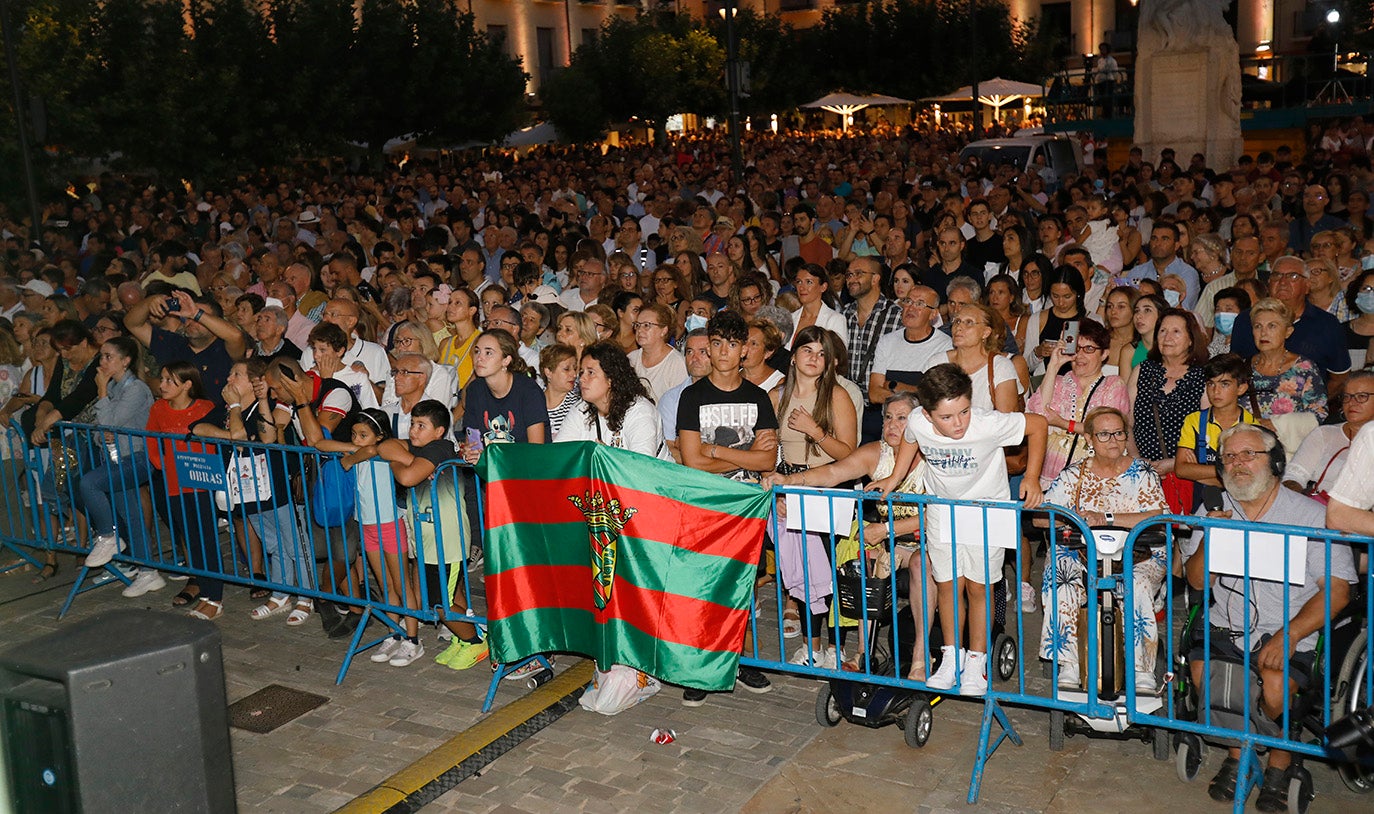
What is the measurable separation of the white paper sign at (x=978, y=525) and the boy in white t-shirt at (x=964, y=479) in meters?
0.01

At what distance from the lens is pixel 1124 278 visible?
34.3 ft

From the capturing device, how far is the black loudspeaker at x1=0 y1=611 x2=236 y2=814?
3707 millimetres

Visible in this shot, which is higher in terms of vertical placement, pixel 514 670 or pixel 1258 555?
pixel 1258 555

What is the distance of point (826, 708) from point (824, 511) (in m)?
0.98

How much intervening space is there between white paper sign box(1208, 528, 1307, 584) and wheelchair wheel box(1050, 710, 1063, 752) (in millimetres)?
1061

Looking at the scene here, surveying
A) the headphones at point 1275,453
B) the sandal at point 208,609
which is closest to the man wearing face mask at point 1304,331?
the headphones at point 1275,453

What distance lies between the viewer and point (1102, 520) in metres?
5.96

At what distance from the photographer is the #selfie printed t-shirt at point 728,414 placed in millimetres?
6836

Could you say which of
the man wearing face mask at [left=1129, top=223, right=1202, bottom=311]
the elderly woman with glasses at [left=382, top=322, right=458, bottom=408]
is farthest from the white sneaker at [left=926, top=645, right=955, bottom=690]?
the man wearing face mask at [left=1129, top=223, right=1202, bottom=311]

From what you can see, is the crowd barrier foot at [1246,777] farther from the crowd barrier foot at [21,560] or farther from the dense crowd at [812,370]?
the crowd barrier foot at [21,560]

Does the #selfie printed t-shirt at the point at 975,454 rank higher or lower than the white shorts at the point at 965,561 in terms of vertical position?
higher

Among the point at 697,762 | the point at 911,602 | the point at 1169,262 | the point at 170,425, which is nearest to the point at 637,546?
the point at 697,762

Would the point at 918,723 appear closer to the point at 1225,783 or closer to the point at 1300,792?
the point at 1225,783

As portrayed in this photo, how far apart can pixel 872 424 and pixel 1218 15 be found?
17079 millimetres
